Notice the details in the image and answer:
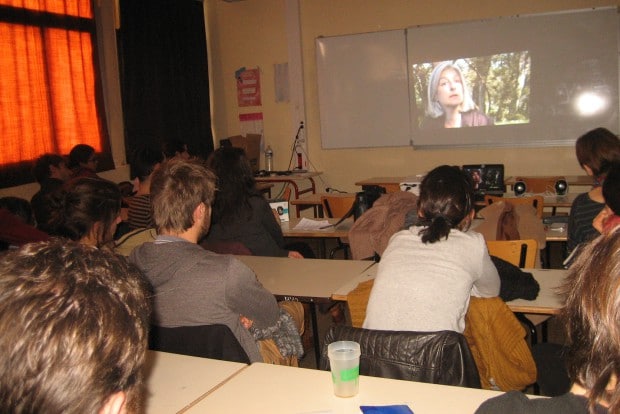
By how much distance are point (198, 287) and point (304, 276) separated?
108 cm

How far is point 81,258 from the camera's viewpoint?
31.8 inches

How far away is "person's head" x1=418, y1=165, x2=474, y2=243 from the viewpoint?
2.32 metres

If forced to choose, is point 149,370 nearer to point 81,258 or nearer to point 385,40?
point 81,258

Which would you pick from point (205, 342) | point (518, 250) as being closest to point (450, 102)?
point (518, 250)

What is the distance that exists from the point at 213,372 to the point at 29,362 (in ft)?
4.27

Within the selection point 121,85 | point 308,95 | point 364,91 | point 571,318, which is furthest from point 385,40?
point 571,318

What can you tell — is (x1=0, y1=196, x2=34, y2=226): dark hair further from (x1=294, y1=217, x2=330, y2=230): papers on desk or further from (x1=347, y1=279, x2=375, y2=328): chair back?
(x1=347, y1=279, x2=375, y2=328): chair back

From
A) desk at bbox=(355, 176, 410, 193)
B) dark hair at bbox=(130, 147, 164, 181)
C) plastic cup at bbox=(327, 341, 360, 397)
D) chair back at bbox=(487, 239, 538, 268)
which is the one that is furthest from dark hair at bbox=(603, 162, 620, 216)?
desk at bbox=(355, 176, 410, 193)

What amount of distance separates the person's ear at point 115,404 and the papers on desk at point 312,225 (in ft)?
12.5

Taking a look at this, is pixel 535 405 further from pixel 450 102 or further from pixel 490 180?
pixel 450 102

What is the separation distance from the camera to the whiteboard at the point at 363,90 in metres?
7.57

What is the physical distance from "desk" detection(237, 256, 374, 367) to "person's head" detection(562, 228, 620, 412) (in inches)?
70.3

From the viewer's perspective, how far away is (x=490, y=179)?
5367 millimetres

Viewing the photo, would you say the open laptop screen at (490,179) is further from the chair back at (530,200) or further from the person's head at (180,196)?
the person's head at (180,196)
